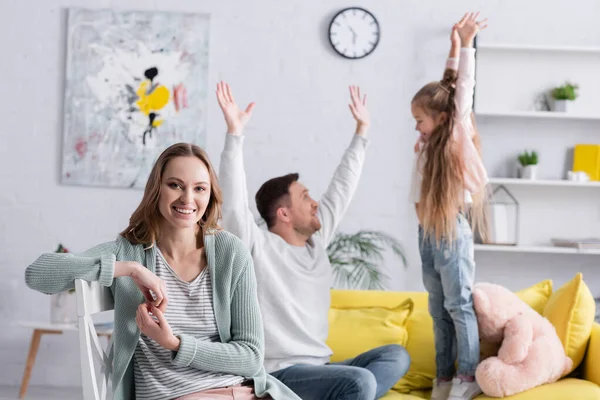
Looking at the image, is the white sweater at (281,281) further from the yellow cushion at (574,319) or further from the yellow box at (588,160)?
the yellow box at (588,160)

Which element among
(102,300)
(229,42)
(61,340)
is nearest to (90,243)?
(61,340)

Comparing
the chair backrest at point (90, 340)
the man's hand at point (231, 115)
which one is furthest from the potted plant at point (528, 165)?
the chair backrest at point (90, 340)

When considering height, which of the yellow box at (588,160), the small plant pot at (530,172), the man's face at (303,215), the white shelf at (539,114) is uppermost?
the white shelf at (539,114)

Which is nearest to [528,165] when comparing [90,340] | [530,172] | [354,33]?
[530,172]

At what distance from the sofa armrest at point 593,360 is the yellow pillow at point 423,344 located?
274 millimetres

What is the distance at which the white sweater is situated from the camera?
249 centimetres

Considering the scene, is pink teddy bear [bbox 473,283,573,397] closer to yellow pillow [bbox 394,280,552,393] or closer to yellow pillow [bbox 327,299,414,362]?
yellow pillow [bbox 394,280,552,393]

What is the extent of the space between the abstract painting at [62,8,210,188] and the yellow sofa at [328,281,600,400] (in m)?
1.62

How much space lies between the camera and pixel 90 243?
4.45m

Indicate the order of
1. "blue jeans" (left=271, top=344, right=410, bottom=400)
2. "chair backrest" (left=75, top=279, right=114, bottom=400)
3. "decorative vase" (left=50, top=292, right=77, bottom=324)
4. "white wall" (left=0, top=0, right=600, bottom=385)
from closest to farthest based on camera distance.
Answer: "chair backrest" (left=75, top=279, right=114, bottom=400) → "blue jeans" (left=271, top=344, right=410, bottom=400) → "decorative vase" (left=50, top=292, right=77, bottom=324) → "white wall" (left=0, top=0, right=600, bottom=385)

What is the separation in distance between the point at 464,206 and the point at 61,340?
99.3 inches

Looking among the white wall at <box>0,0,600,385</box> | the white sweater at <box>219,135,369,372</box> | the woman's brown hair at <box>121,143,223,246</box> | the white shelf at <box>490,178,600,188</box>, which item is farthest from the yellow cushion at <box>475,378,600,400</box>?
the white wall at <box>0,0,600,385</box>

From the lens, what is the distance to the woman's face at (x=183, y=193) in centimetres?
182

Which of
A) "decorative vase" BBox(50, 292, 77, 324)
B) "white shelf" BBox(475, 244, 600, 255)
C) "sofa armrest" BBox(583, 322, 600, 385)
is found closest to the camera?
"sofa armrest" BBox(583, 322, 600, 385)
